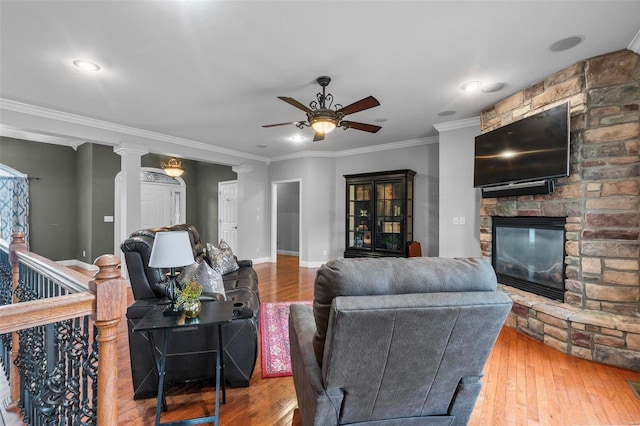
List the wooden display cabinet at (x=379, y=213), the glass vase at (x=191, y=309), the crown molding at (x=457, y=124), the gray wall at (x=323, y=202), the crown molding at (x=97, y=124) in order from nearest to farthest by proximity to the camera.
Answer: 1. the glass vase at (x=191, y=309)
2. the crown molding at (x=97, y=124)
3. the crown molding at (x=457, y=124)
4. the wooden display cabinet at (x=379, y=213)
5. the gray wall at (x=323, y=202)

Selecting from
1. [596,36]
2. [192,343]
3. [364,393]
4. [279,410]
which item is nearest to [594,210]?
[596,36]

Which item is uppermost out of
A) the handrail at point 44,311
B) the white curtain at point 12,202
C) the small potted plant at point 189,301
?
the white curtain at point 12,202

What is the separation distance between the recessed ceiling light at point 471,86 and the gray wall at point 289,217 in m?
5.54

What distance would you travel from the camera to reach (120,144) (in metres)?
4.62

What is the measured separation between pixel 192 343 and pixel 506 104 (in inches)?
159

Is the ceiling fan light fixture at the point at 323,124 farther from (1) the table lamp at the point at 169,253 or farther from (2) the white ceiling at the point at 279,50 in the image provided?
(1) the table lamp at the point at 169,253

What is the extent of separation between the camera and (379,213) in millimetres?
5504

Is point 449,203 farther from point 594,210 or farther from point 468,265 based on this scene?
point 468,265

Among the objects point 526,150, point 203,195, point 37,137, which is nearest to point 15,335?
point 526,150

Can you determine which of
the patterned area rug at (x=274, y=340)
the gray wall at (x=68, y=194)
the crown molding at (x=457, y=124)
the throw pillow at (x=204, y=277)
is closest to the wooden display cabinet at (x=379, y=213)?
the crown molding at (x=457, y=124)

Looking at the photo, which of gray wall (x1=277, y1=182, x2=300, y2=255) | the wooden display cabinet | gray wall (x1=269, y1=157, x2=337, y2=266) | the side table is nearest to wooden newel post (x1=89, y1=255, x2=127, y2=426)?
the side table

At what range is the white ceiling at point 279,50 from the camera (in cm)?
199

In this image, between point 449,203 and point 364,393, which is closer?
point 364,393

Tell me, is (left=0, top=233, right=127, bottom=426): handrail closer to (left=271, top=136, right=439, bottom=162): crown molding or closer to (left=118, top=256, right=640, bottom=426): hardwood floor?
(left=118, top=256, right=640, bottom=426): hardwood floor
